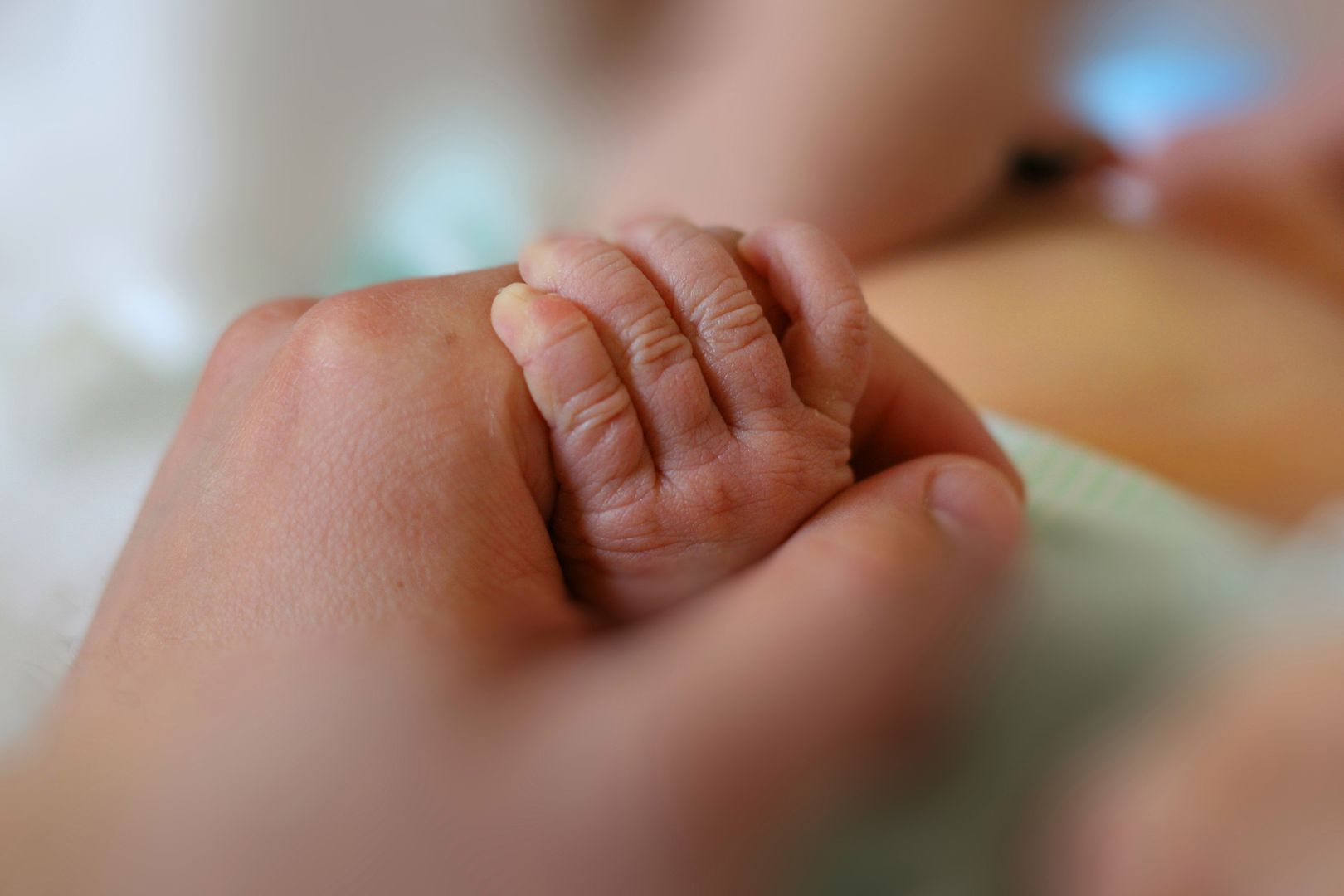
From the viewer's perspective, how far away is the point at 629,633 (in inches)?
14.2

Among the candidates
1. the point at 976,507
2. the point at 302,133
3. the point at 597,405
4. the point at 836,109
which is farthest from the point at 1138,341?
the point at 302,133

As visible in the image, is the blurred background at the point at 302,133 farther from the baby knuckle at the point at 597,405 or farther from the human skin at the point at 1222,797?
the human skin at the point at 1222,797

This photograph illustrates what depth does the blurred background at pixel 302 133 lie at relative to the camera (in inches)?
32.1

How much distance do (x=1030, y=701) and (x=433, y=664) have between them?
19 centimetres

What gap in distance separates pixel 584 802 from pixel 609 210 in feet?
1.80

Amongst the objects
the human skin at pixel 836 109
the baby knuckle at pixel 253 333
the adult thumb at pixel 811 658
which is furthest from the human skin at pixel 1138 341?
the baby knuckle at pixel 253 333

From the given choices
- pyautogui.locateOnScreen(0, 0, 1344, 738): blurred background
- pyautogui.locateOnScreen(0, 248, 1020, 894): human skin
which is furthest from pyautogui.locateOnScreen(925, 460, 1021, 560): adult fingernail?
pyautogui.locateOnScreen(0, 0, 1344, 738): blurred background

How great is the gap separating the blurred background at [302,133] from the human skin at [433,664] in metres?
0.39

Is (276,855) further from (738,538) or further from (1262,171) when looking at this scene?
(1262,171)

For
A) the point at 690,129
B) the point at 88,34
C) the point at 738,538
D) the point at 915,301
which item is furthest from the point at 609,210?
the point at 88,34

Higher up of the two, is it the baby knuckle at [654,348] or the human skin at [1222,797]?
the baby knuckle at [654,348]

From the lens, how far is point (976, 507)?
0.42m

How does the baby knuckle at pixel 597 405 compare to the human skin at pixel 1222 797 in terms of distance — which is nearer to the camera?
the human skin at pixel 1222 797

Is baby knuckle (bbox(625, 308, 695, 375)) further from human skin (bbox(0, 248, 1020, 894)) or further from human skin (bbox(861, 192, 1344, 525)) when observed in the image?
human skin (bbox(861, 192, 1344, 525))
